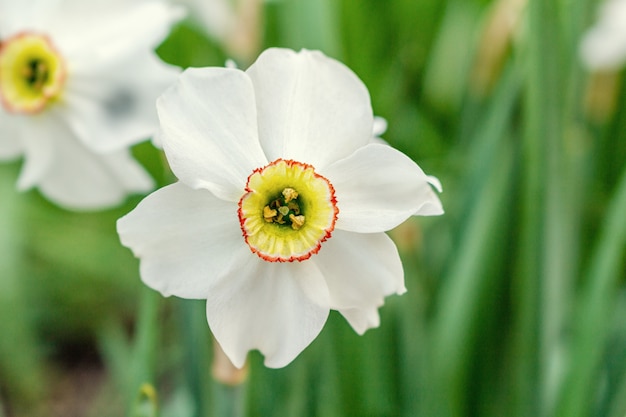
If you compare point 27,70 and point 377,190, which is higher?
point 377,190

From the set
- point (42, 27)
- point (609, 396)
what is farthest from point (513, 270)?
point (42, 27)

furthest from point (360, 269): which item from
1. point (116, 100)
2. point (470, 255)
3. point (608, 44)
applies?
point (608, 44)

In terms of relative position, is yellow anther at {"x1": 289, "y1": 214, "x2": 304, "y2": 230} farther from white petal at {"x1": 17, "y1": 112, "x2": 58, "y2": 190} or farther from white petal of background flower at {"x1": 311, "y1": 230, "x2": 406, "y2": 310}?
white petal at {"x1": 17, "y1": 112, "x2": 58, "y2": 190}

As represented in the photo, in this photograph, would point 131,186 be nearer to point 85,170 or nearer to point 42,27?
point 85,170

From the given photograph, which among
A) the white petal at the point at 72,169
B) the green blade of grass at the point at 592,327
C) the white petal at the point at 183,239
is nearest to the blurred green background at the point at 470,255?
the green blade of grass at the point at 592,327

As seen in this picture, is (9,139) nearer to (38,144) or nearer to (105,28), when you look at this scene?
(38,144)

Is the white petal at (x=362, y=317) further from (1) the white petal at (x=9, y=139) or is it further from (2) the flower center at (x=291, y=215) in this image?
(1) the white petal at (x=9, y=139)
